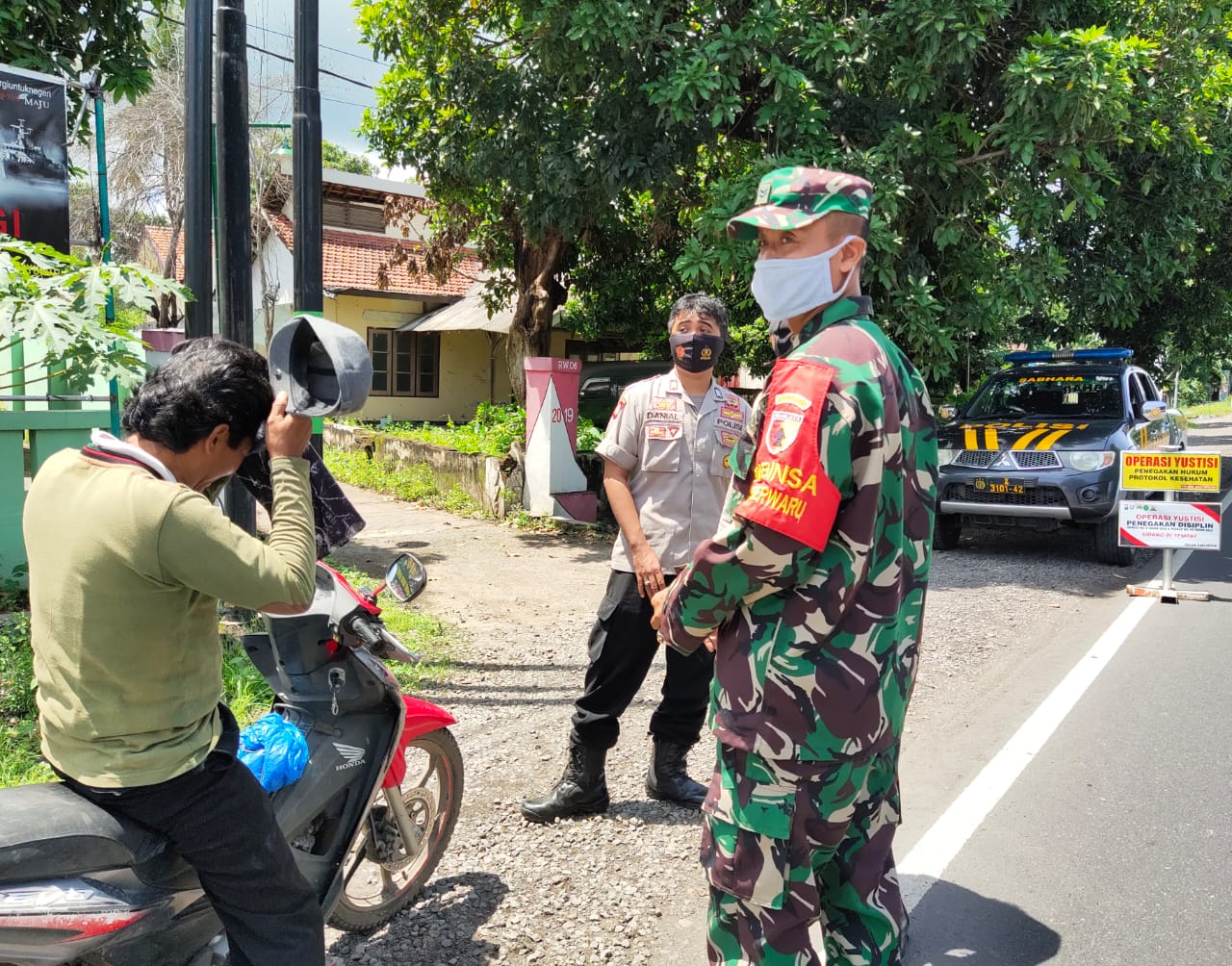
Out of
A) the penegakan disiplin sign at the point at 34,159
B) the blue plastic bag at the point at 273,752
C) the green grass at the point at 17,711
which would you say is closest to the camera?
the blue plastic bag at the point at 273,752

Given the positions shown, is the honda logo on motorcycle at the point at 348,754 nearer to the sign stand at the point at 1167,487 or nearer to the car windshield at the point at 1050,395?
the sign stand at the point at 1167,487

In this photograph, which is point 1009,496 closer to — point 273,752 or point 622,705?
point 622,705

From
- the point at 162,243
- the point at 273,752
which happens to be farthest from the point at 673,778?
the point at 162,243

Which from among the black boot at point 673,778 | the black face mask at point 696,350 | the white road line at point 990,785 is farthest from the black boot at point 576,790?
the black face mask at point 696,350

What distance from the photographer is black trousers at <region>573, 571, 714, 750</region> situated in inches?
142

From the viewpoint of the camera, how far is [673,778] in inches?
156

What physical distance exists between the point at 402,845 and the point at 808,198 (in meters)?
2.24

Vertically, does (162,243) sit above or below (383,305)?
above

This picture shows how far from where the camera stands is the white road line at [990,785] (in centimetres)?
354

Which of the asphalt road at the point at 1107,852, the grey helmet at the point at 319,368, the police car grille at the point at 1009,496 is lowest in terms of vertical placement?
the asphalt road at the point at 1107,852

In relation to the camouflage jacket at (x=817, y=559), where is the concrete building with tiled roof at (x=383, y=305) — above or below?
above

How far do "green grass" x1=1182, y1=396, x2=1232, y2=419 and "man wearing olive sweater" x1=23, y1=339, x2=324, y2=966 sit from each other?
54365 millimetres

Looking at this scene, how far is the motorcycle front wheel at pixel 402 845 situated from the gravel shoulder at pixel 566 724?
9cm

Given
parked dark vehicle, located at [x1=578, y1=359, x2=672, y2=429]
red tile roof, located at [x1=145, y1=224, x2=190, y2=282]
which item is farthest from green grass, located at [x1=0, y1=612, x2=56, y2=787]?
red tile roof, located at [x1=145, y1=224, x2=190, y2=282]
